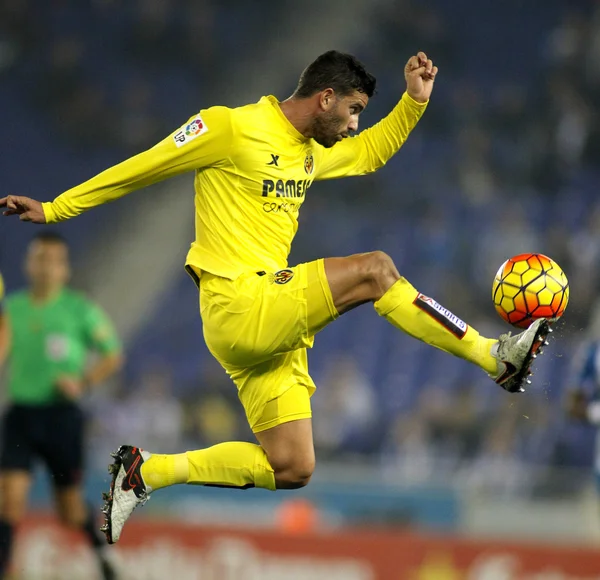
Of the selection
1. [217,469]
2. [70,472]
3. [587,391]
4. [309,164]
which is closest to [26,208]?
[309,164]

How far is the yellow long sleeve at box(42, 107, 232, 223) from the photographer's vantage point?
4.77 m

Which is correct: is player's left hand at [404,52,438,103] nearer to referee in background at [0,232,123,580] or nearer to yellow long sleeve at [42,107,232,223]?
yellow long sleeve at [42,107,232,223]

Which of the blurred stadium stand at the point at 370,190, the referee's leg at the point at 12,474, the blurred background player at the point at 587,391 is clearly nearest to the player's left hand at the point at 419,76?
the blurred background player at the point at 587,391

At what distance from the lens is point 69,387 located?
7.28 m

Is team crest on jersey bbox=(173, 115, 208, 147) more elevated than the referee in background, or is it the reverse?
team crest on jersey bbox=(173, 115, 208, 147)

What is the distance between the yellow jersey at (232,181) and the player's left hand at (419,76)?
656mm

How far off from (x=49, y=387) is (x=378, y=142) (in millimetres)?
3078

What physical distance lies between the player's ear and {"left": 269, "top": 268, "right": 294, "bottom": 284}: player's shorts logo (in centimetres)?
75

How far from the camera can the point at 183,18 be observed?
53.5 feet

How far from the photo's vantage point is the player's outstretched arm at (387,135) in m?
5.48

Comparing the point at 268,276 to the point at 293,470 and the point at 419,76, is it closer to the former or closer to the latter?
the point at 293,470

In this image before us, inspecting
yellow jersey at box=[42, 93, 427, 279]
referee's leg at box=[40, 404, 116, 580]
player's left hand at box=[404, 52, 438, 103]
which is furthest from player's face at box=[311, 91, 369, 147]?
referee's leg at box=[40, 404, 116, 580]

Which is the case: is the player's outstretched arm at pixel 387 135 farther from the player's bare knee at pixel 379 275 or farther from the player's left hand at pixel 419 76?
the player's bare knee at pixel 379 275

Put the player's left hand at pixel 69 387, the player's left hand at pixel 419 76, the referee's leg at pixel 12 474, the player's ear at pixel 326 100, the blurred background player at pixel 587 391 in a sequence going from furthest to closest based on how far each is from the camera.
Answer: the blurred background player at pixel 587 391
the player's left hand at pixel 69 387
the referee's leg at pixel 12 474
the player's left hand at pixel 419 76
the player's ear at pixel 326 100
